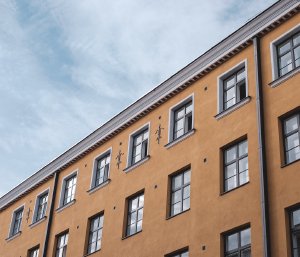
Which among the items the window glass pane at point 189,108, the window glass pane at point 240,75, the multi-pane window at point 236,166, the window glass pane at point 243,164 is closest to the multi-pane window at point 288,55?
the window glass pane at point 240,75

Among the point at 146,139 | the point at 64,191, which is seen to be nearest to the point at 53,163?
the point at 64,191

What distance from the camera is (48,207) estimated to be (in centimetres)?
3281

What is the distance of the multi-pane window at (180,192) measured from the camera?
80.2ft

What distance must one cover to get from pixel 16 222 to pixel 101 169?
8.01 meters

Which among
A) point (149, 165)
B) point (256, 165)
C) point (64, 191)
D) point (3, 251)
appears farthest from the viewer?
point (3, 251)

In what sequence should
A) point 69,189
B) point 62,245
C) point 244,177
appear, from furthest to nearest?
point 69,189, point 62,245, point 244,177

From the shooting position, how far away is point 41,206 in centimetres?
3422

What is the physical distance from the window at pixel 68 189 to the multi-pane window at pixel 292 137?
13.2 metres

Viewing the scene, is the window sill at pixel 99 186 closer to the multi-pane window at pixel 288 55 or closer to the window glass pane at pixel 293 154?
the multi-pane window at pixel 288 55

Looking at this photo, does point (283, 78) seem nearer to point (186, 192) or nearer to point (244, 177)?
point (244, 177)

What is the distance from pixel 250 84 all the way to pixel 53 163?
45.9ft

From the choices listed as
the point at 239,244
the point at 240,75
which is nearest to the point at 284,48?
→ the point at 240,75

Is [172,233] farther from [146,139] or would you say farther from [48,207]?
[48,207]

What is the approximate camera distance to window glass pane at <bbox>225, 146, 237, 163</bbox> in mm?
23263
